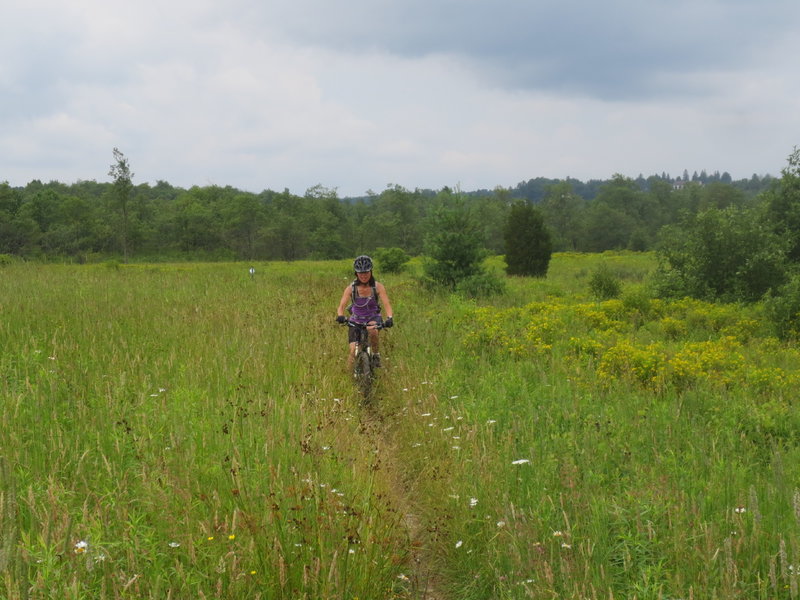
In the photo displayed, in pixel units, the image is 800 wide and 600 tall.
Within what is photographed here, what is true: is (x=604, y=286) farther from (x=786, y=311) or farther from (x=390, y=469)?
(x=390, y=469)

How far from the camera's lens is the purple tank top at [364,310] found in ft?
28.1

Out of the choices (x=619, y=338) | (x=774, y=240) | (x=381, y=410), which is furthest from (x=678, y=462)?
(x=774, y=240)

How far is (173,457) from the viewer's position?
4.05 metres

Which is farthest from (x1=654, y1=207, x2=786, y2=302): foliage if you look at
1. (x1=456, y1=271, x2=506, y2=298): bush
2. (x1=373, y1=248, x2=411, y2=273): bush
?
(x1=373, y1=248, x2=411, y2=273): bush

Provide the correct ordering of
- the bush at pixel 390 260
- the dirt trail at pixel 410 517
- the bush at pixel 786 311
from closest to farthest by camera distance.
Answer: the dirt trail at pixel 410 517 → the bush at pixel 786 311 → the bush at pixel 390 260

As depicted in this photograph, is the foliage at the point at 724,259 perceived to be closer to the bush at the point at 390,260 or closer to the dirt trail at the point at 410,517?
the dirt trail at the point at 410,517

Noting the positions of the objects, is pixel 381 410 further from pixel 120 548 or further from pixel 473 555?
pixel 120 548

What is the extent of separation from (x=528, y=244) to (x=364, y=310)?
2388 cm

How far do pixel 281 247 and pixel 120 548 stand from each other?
89.9 meters

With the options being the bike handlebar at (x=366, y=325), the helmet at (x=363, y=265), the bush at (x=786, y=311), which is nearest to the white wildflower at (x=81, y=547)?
the bike handlebar at (x=366, y=325)

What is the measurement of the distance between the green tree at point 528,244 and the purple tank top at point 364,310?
23591 millimetres

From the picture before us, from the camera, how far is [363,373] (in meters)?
8.07

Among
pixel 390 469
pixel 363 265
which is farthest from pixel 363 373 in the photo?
pixel 390 469

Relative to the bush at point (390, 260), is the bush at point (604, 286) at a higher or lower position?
lower
